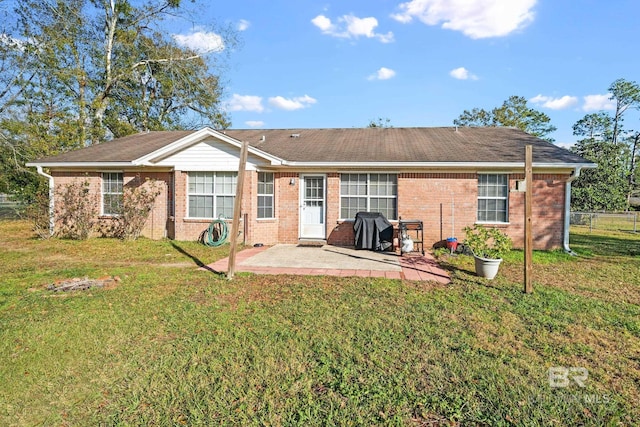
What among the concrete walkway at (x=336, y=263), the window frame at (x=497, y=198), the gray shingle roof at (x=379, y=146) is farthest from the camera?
the gray shingle roof at (x=379, y=146)

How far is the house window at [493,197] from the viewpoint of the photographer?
999 cm

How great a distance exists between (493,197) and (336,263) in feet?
18.4

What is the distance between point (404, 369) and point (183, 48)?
2676 centimetres

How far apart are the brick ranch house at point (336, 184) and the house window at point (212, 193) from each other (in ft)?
0.11

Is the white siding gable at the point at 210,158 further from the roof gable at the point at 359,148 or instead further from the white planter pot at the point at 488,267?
the white planter pot at the point at 488,267

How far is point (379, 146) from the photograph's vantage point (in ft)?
39.1

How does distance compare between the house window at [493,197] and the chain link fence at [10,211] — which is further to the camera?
the chain link fence at [10,211]

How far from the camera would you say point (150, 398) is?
2.71m

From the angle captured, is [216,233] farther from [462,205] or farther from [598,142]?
[598,142]

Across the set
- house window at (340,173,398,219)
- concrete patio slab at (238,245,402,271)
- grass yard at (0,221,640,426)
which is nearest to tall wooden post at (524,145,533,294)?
grass yard at (0,221,640,426)

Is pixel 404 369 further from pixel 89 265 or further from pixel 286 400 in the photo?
pixel 89 265

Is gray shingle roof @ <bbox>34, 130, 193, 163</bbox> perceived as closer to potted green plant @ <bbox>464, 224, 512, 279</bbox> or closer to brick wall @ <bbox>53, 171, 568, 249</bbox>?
brick wall @ <bbox>53, 171, 568, 249</bbox>

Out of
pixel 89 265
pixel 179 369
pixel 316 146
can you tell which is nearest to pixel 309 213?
pixel 316 146

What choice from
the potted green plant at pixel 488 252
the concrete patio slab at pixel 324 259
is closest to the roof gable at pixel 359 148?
the concrete patio slab at pixel 324 259
